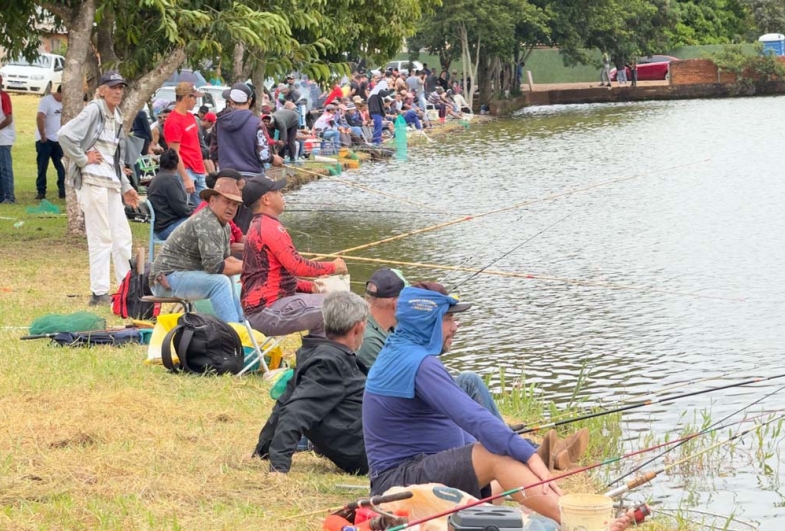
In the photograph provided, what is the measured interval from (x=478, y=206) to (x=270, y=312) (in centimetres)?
1129

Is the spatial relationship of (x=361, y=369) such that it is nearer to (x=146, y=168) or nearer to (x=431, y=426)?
(x=431, y=426)

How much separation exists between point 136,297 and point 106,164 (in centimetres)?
119

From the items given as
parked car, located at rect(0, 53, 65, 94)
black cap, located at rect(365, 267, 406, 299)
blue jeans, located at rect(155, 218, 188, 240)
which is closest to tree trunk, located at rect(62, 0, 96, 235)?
blue jeans, located at rect(155, 218, 188, 240)

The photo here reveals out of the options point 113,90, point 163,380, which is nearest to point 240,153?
point 113,90

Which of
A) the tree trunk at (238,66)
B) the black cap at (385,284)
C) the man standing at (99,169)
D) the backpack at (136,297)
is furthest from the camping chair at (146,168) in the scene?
the black cap at (385,284)

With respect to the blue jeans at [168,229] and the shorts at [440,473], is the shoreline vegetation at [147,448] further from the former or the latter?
the blue jeans at [168,229]

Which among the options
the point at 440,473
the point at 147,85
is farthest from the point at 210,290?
the point at 147,85

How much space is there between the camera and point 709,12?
61.8 metres

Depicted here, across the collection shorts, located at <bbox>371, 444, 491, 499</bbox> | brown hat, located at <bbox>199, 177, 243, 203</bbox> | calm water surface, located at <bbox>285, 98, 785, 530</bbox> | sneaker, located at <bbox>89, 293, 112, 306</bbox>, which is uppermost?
brown hat, located at <bbox>199, 177, 243, 203</bbox>

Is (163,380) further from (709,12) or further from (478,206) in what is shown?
(709,12)

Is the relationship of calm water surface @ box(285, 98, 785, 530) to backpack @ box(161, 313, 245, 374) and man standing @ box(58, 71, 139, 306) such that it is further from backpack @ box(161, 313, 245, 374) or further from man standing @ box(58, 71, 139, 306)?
man standing @ box(58, 71, 139, 306)

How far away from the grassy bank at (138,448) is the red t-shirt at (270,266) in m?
0.59

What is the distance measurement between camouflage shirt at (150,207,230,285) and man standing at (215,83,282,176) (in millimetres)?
3747

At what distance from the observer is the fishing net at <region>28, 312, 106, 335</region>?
355 inches
